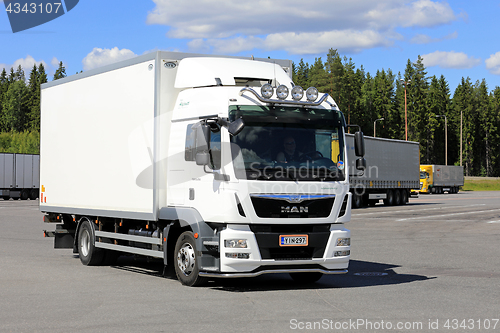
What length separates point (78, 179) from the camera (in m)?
13.2

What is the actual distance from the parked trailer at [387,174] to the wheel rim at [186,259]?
86.8 feet

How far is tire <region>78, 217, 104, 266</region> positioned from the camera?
13062mm

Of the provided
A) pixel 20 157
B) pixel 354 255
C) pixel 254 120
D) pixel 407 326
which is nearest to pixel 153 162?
pixel 254 120

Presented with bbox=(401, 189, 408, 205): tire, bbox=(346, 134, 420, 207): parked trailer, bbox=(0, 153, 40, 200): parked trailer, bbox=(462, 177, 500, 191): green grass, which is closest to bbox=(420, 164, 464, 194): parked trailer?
bbox=(462, 177, 500, 191): green grass

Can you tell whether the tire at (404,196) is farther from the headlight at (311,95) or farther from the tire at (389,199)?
the headlight at (311,95)

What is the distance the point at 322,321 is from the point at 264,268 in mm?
2380

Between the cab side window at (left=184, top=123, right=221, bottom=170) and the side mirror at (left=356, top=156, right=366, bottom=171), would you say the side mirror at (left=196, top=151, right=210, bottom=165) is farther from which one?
the side mirror at (left=356, top=156, right=366, bottom=171)

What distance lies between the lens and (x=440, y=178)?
6975cm

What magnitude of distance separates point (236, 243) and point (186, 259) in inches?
43.8

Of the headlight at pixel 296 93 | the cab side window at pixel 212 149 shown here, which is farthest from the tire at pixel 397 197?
the cab side window at pixel 212 149

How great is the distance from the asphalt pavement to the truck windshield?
1819 millimetres

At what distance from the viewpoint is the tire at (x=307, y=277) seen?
11.1 metres

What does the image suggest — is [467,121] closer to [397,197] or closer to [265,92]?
[397,197]

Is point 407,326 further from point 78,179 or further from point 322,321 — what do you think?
point 78,179
